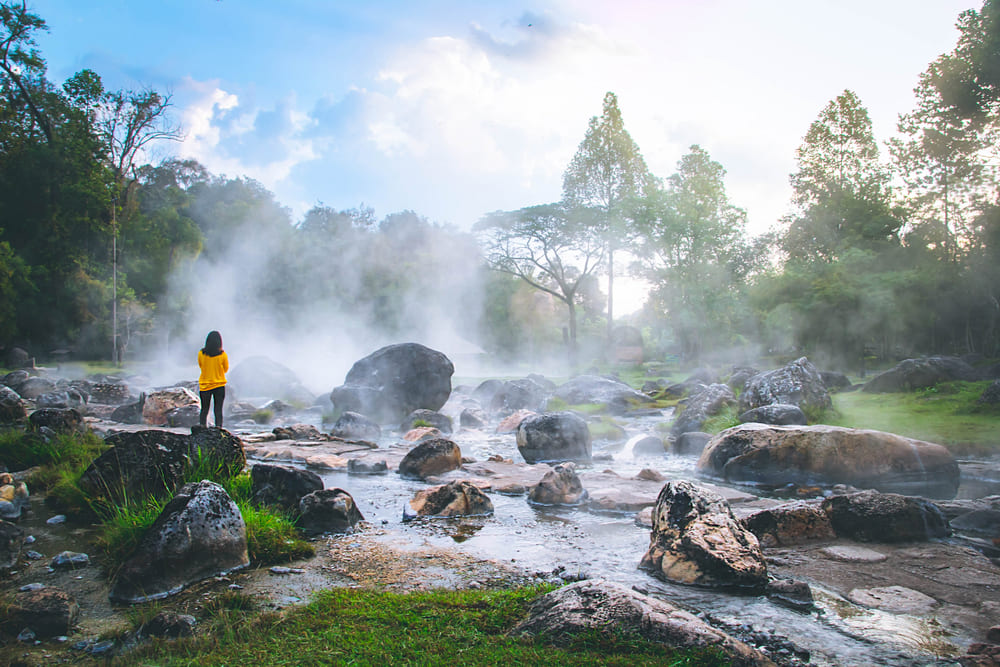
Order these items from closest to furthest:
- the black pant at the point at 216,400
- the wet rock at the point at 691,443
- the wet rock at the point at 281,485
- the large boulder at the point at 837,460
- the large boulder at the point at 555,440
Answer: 1. the wet rock at the point at 281,485
2. the large boulder at the point at 837,460
3. the black pant at the point at 216,400
4. the large boulder at the point at 555,440
5. the wet rock at the point at 691,443

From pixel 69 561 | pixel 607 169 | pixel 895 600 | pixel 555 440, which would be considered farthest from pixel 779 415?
pixel 607 169

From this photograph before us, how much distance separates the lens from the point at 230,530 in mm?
4152

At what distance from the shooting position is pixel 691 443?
33.9 feet

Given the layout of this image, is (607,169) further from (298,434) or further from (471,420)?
(298,434)

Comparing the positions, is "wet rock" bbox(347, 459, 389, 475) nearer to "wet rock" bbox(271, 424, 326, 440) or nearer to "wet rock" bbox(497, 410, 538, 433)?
"wet rock" bbox(271, 424, 326, 440)

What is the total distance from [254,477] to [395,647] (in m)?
3.48

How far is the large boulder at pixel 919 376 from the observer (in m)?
14.5

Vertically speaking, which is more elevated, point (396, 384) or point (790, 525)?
point (396, 384)

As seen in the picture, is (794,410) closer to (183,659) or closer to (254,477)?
(254,477)

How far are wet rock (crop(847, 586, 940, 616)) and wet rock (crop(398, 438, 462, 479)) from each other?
5.20 metres

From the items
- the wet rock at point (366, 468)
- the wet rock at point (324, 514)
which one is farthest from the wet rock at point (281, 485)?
the wet rock at point (366, 468)

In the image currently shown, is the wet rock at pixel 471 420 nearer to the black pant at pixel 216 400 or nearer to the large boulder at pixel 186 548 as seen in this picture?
the black pant at pixel 216 400

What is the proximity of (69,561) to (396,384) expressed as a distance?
11456 millimetres

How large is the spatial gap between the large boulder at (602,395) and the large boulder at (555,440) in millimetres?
6720
